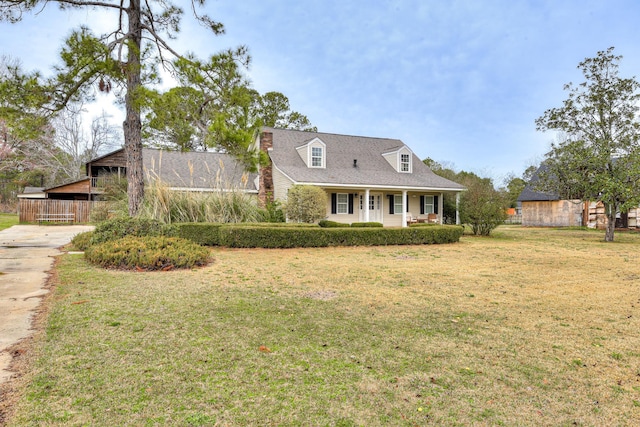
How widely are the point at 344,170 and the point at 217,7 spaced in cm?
1046

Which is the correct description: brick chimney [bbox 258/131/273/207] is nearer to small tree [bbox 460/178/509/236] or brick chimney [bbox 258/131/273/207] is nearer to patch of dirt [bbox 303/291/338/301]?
small tree [bbox 460/178/509/236]

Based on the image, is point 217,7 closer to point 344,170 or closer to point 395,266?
point 395,266

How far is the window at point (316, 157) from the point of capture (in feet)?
62.0

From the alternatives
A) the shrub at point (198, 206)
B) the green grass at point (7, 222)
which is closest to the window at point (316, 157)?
the shrub at point (198, 206)

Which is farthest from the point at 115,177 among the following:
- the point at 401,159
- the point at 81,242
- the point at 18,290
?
the point at 18,290

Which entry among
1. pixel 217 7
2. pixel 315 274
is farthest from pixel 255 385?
pixel 217 7

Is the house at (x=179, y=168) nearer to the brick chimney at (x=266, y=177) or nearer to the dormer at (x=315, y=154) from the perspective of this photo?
the brick chimney at (x=266, y=177)

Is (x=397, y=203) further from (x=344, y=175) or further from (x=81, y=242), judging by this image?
(x=81, y=242)

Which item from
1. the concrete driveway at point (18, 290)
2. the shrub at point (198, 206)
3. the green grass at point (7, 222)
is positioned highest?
the shrub at point (198, 206)

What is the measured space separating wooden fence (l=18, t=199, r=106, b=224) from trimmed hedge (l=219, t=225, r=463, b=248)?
16357 mm

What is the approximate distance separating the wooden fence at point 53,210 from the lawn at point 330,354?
2130cm

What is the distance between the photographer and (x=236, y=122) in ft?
30.5

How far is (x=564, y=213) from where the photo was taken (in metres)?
24.8

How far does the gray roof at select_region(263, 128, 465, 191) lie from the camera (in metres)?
17.5
